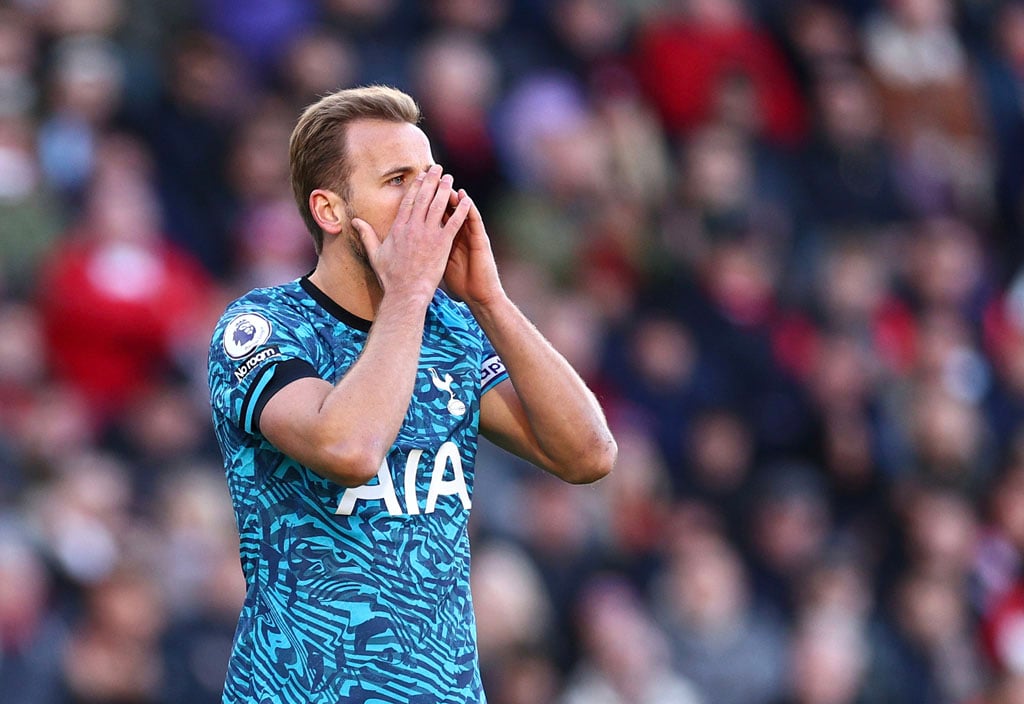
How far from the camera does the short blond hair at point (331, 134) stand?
4133 mm

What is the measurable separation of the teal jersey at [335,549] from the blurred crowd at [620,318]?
3.83m

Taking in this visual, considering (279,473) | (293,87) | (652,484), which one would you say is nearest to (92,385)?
(293,87)

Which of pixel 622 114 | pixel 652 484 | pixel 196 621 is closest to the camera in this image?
pixel 196 621

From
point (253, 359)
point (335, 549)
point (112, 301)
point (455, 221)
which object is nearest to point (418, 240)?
point (455, 221)

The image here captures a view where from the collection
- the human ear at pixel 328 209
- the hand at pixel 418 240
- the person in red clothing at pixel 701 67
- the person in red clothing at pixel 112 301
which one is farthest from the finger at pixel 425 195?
the person in red clothing at pixel 701 67

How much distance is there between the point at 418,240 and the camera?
392 cm

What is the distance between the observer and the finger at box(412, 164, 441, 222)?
3.95m

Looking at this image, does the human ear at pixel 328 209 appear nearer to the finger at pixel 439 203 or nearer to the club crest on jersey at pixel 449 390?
the finger at pixel 439 203

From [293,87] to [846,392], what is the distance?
3.72 metres

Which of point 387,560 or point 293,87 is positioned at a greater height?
point 387,560

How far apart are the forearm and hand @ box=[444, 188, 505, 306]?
0.10 ft

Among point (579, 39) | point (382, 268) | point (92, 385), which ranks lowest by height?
point (92, 385)

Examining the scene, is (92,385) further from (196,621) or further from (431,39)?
(431,39)

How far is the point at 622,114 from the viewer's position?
1176 cm
